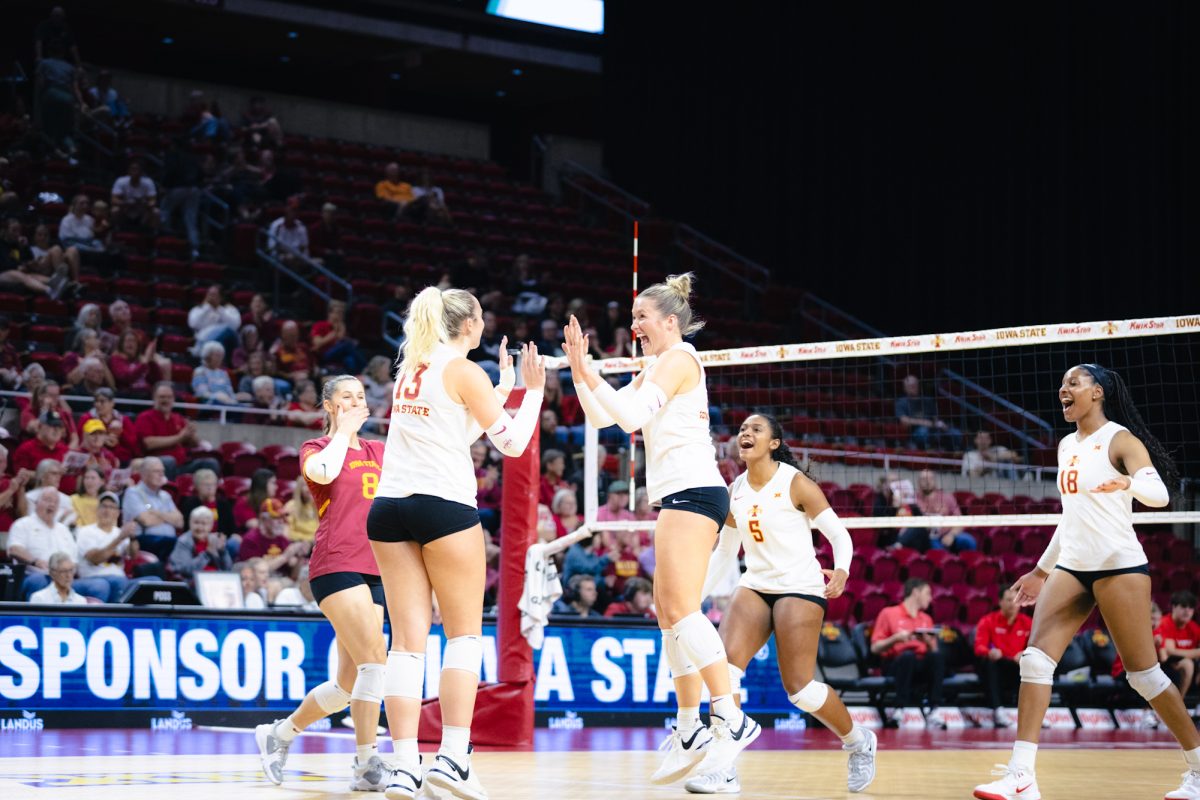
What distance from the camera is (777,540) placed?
6883mm

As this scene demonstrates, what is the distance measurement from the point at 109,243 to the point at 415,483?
12554 millimetres

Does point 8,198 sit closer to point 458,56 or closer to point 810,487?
point 458,56

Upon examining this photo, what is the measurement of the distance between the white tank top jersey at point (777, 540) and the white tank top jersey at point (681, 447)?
92cm

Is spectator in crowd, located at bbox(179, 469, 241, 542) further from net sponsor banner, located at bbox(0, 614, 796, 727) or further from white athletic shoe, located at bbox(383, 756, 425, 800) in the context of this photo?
white athletic shoe, located at bbox(383, 756, 425, 800)

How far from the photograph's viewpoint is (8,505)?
11.3m

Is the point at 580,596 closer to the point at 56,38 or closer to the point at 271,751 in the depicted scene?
the point at 271,751

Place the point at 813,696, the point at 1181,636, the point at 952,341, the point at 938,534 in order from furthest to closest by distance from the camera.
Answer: the point at 938,534 → the point at 1181,636 → the point at 952,341 → the point at 813,696

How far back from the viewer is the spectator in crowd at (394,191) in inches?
814

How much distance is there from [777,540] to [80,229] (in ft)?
38.7

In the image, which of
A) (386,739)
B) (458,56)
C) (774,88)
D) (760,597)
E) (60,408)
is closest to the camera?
(760,597)

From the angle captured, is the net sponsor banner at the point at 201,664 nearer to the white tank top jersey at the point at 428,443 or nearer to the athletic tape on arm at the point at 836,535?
the athletic tape on arm at the point at 836,535

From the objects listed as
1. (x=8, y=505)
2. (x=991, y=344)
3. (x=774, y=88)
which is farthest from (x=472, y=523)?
(x=774, y=88)

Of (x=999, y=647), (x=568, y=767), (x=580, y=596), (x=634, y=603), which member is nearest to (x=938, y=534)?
(x=999, y=647)

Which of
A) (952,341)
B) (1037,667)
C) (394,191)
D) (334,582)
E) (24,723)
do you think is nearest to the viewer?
(1037,667)
